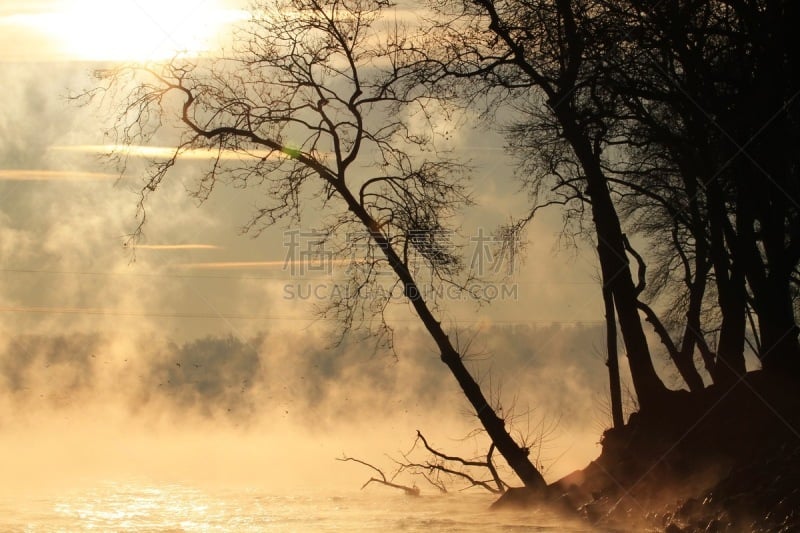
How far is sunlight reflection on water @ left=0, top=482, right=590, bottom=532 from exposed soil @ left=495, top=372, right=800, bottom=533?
3.19ft

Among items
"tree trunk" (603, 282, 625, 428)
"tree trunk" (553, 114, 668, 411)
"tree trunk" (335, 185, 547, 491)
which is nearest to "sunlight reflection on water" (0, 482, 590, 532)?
"tree trunk" (335, 185, 547, 491)

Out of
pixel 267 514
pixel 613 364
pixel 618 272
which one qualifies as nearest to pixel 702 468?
pixel 618 272

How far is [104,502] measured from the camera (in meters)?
28.2

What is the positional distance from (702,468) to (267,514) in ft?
35.0

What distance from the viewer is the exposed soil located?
13570 millimetres

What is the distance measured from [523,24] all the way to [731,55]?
11.4ft

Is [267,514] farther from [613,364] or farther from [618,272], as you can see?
[618,272]

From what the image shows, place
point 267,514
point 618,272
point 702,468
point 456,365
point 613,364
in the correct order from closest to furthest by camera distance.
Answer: point 702,468 → point 618,272 → point 456,365 → point 613,364 → point 267,514

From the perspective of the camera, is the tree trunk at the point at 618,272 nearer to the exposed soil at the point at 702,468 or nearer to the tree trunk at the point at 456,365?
the exposed soil at the point at 702,468

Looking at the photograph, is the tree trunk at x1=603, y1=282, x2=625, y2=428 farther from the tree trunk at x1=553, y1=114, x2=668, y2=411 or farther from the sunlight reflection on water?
the sunlight reflection on water

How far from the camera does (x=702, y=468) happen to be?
15.7m

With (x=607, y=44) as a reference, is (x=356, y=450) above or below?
above

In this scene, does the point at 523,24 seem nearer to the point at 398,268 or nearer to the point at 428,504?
the point at 398,268

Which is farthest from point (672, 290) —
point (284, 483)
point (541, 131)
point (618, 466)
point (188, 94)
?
point (284, 483)
